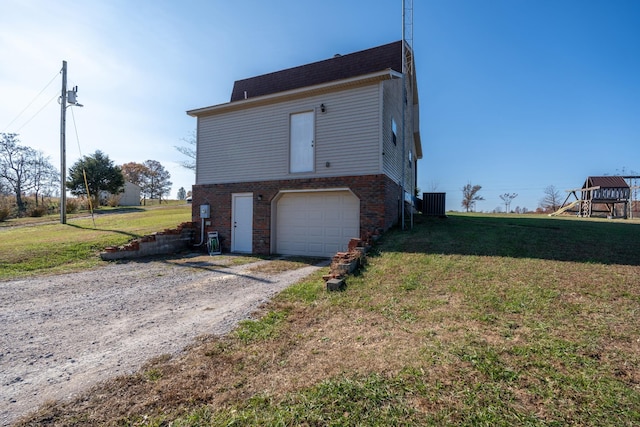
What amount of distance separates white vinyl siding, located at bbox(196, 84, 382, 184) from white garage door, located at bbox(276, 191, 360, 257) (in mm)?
876

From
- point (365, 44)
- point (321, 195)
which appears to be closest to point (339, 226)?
point (321, 195)

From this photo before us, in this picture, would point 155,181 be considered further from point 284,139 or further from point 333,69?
point 284,139

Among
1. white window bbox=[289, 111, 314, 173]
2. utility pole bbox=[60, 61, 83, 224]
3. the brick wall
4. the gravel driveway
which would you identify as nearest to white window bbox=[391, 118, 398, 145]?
the brick wall

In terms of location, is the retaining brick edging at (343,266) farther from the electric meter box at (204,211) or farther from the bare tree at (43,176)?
the bare tree at (43,176)

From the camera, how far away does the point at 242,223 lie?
11.4 m

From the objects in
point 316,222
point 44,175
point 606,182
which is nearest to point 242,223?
point 316,222

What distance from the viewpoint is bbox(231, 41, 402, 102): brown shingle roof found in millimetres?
12289

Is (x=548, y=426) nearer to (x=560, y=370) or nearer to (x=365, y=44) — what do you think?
(x=560, y=370)

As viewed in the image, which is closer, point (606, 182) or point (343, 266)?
point (343, 266)

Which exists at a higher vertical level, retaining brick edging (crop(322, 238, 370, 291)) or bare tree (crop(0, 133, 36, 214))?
bare tree (crop(0, 133, 36, 214))

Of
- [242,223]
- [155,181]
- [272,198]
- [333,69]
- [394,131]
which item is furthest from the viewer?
[155,181]

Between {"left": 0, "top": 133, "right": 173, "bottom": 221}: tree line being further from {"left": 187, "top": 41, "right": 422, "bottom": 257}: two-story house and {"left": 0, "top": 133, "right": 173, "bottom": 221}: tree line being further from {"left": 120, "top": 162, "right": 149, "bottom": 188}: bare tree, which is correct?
{"left": 187, "top": 41, "right": 422, "bottom": 257}: two-story house

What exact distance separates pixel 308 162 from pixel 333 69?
5734 mm

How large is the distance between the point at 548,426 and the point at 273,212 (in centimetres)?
949
